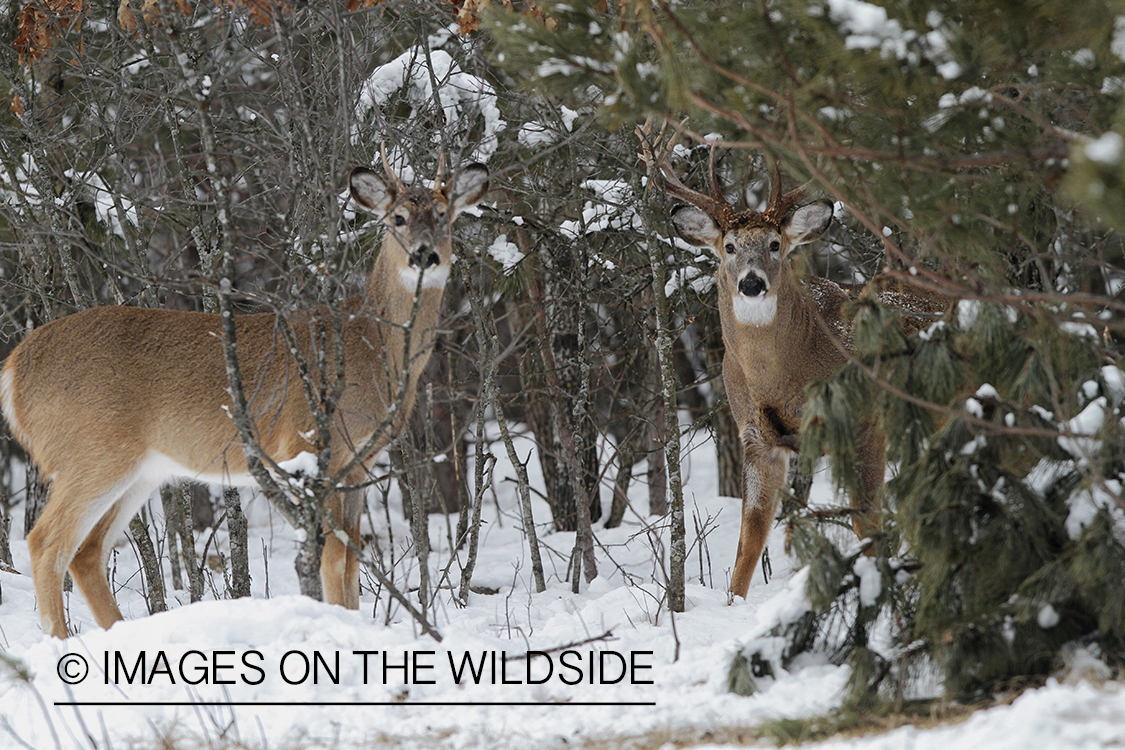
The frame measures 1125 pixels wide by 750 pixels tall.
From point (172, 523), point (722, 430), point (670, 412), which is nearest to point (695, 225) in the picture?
point (670, 412)

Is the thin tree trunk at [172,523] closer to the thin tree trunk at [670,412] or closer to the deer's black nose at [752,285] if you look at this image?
the thin tree trunk at [670,412]

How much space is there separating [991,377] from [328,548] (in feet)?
11.5

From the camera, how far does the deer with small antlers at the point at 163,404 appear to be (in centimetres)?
566

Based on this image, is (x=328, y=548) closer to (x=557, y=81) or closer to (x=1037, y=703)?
(x=557, y=81)

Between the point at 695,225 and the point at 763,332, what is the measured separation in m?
0.78

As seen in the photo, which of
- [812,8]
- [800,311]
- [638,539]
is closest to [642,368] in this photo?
[638,539]

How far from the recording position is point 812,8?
139 inches

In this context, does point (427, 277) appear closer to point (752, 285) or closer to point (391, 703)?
point (752, 285)

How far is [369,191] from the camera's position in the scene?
5910mm

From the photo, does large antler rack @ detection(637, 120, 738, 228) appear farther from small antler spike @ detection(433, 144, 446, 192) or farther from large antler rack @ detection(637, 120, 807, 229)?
small antler spike @ detection(433, 144, 446, 192)

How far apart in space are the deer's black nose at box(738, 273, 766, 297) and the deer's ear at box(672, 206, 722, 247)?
0.48m

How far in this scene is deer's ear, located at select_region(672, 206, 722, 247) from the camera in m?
6.67

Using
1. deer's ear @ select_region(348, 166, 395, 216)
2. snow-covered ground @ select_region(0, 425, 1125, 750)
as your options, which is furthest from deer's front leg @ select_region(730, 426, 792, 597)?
deer's ear @ select_region(348, 166, 395, 216)

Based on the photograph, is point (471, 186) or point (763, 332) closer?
point (471, 186)
